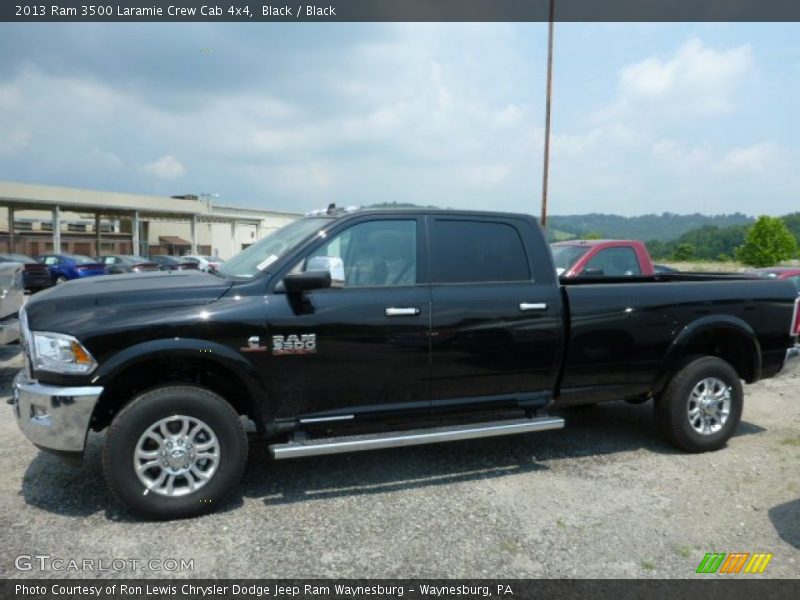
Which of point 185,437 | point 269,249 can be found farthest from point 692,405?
point 185,437

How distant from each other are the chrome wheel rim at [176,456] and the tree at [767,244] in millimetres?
63589

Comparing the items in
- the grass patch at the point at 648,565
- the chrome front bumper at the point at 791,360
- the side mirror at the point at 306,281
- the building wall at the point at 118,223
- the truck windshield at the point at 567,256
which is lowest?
the grass patch at the point at 648,565

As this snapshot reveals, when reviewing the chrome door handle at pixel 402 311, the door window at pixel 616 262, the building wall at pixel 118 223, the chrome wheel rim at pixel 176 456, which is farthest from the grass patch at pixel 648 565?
the building wall at pixel 118 223

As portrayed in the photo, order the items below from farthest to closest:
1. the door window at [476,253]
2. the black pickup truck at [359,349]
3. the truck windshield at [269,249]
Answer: the door window at [476,253] < the truck windshield at [269,249] < the black pickup truck at [359,349]

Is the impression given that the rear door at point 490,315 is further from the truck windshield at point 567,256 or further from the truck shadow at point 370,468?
the truck windshield at point 567,256

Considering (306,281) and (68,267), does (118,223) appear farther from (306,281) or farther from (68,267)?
(306,281)

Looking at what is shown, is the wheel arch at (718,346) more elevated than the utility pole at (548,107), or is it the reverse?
the utility pole at (548,107)

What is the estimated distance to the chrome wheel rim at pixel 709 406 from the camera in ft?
16.5

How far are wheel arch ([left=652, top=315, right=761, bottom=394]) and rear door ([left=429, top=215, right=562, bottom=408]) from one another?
1.15m

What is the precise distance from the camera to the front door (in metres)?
3.91

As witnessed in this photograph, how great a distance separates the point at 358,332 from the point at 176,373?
1.24 m

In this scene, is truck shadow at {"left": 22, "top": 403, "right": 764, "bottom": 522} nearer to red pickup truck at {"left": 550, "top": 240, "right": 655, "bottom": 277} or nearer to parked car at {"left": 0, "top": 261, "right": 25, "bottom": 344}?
parked car at {"left": 0, "top": 261, "right": 25, "bottom": 344}

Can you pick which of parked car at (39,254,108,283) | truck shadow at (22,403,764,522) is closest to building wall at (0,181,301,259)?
parked car at (39,254,108,283)

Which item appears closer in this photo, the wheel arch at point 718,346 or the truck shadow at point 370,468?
the truck shadow at point 370,468
